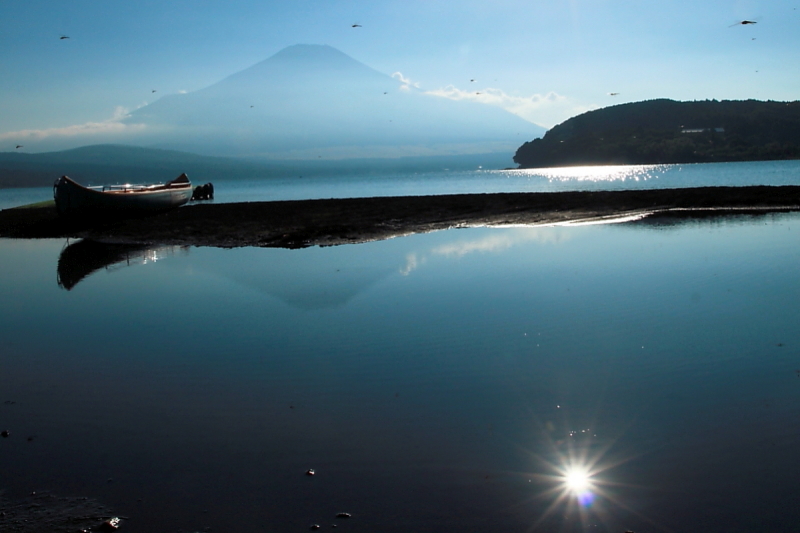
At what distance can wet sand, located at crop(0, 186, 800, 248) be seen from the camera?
87.2 ft

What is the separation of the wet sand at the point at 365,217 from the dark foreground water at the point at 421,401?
36.8 feet

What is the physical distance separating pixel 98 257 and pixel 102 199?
50.4 ft

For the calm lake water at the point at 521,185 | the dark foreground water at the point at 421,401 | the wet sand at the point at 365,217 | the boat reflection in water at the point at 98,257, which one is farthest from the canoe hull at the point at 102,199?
the calm lake water at the point at 521,185

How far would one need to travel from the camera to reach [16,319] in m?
12.7

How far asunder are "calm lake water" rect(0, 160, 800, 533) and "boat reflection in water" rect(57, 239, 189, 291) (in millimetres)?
3116

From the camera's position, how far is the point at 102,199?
35719 mm

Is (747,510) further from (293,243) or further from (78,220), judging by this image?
(78,220)

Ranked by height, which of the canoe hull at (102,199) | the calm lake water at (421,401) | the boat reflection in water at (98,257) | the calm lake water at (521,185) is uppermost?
the calm lake water at (521,185)

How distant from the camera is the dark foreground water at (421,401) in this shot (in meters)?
5.13

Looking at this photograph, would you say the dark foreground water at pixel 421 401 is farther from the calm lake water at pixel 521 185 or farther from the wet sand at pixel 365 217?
the calm lake water at pixel 521 185

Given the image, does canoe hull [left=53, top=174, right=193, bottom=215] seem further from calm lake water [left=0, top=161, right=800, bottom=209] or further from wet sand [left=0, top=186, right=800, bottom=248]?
calm lake water [left=0, top=161, right=800, bottom=209]

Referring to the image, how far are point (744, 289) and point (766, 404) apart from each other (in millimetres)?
6595

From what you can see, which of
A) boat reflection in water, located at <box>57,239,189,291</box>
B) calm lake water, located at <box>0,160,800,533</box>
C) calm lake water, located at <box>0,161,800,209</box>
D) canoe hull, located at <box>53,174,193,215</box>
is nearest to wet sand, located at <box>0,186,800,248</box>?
canoe hull, located at <box>53,174,193,215</box>

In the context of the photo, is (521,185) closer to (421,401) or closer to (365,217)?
(365,217)
